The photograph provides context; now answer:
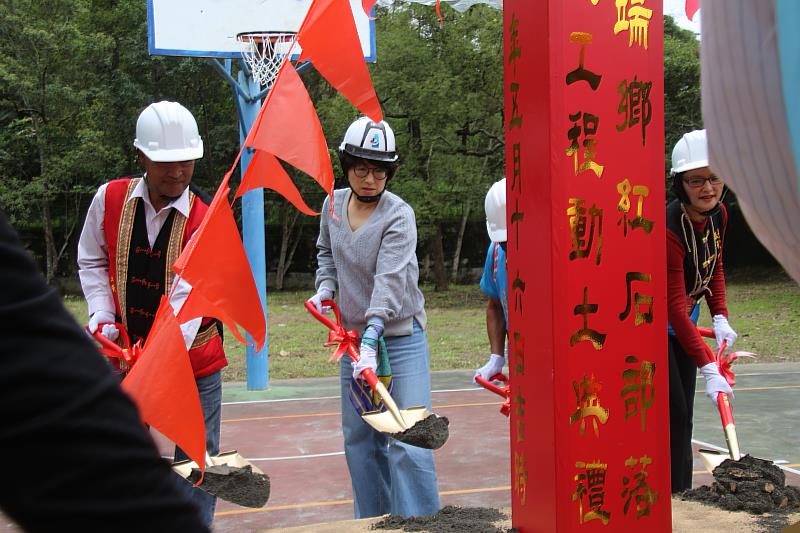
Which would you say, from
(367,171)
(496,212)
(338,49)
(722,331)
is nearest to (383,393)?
(367,171)

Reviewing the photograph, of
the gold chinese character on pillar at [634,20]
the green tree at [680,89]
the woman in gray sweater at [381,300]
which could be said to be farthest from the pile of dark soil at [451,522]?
the green tree at [680,89]

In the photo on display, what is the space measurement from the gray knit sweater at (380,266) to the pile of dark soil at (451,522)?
2.47ft

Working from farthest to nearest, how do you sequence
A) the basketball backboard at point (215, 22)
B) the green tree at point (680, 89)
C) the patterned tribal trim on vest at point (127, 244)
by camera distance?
1. the green tree at point (680, 89)
2. the basketball backboard at point (215, 22)
3. the patterned tribal trim on vest at point (127, 244)

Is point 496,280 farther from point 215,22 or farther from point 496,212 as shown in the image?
point 215,22

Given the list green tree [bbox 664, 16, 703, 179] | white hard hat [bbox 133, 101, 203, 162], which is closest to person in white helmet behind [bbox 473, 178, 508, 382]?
white hard hat [bbox 133, 101, 203, 162]

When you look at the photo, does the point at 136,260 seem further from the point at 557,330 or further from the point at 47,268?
the point at 47,268

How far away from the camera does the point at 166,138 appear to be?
3312 mm

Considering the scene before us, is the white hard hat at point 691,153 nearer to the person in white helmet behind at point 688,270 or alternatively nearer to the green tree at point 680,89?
the person in white helmet behind at point 688,270

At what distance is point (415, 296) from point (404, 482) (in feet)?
2.51

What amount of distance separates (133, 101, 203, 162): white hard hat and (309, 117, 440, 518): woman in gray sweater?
0.68 m

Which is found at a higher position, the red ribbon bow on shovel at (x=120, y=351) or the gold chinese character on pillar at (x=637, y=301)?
the gold chinese character on pillar at (x=637, y=301)

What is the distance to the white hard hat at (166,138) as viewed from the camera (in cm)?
331

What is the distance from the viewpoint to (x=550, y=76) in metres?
2.61

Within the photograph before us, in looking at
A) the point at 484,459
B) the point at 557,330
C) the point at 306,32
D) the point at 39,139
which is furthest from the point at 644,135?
the point at 39,139
